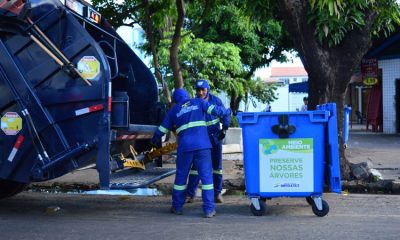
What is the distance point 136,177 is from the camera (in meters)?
7.04

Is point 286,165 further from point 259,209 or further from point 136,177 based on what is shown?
point 136,177

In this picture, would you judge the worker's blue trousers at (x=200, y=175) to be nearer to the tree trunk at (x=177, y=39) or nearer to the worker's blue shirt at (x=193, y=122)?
the worker's blue shirt at (x=193, y=122)

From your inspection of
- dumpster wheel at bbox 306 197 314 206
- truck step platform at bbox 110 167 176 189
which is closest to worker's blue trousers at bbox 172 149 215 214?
truck step platform at bbox 110 167 176 189

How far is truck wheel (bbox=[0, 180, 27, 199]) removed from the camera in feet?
23.8

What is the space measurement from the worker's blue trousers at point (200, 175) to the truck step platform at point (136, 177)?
33 cm

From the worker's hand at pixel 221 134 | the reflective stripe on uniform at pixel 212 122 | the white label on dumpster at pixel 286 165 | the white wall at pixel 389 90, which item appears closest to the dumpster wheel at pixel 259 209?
the white label on dumpster at pixel 286 165

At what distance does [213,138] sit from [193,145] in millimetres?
518

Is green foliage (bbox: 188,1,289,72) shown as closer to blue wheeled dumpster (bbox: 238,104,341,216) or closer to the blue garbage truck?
blue wheeled dumpster (bbox: 238,104,341,216)

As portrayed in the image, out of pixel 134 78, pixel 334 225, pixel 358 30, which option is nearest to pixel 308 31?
pixel 358 30

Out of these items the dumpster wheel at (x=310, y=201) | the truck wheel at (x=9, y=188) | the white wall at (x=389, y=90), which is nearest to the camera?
→ the dumpster wheel at (x=310, y=201)

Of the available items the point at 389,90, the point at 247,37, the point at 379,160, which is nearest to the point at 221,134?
the point at 379,160

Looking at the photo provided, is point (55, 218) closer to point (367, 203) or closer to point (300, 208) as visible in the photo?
point (300, 208)

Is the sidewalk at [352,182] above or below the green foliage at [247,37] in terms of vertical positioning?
below

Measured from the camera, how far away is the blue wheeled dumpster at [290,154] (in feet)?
21.6
